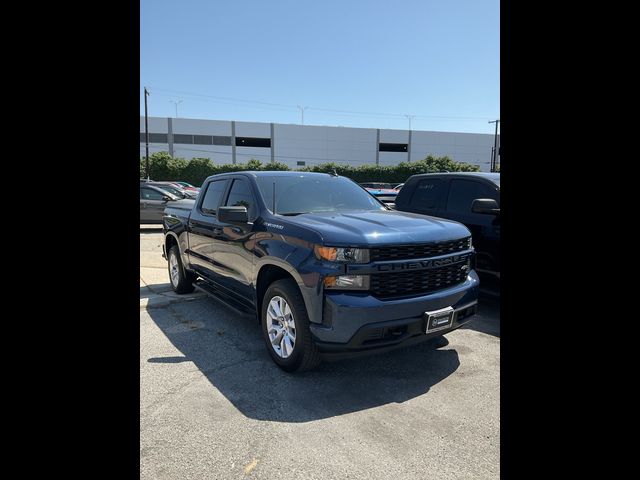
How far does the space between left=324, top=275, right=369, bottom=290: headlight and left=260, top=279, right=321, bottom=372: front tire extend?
0.36 m

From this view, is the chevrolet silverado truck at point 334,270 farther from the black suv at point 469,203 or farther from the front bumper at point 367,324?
the black suv at point 469,203

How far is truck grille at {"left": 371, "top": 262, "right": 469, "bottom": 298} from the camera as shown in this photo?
10.3ft

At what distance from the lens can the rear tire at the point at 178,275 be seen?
6133mm

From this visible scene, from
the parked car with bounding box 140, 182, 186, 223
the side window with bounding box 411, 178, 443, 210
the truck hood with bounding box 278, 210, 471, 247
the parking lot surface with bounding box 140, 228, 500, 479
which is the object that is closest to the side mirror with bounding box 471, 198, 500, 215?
the truck hood with bounding box 278, 210, 471, 247

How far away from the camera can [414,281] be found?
330cm

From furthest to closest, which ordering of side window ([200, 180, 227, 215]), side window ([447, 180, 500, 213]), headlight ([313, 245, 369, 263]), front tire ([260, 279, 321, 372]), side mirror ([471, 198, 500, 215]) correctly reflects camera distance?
side window ([447, 180, 500, 213]) → side window ([200, 180, 227, 215]) → side mirror ([471, 198, 500, 215]) → front tire ([260, 279, 321, 372]) → headlight ([313, 245, 369, 263])

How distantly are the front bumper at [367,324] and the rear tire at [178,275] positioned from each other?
3.51m

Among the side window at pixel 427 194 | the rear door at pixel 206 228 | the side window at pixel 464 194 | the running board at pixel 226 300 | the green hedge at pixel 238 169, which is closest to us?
the running board at pixel 226 300

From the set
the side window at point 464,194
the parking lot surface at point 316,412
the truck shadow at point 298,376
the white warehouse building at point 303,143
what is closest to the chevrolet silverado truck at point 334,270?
the truck shadow at point 298,376

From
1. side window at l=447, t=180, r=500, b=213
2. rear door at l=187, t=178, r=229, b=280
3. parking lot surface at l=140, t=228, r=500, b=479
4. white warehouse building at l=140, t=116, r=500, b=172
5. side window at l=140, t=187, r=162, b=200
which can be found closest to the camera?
parking lot surface at l=140, t=228, r=500, b=479

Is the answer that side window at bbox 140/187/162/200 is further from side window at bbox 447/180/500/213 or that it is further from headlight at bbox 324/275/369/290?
A: headlight at bbox 324/275/369/290

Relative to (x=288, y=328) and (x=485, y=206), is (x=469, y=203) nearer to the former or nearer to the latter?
(x=485, y=206)
